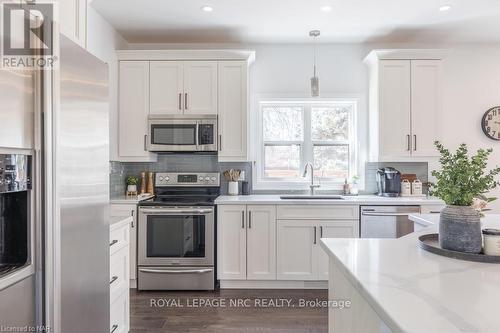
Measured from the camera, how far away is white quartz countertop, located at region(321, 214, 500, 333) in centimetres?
76

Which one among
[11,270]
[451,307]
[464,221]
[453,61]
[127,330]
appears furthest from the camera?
[453,61]

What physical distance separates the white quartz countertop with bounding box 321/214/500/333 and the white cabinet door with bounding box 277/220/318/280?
5.62 feet

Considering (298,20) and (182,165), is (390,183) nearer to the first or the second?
(298,20)

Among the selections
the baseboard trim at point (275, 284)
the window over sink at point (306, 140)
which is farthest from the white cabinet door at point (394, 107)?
the baseboard trim at point (275, 284)

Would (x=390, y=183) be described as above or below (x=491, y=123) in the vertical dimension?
below

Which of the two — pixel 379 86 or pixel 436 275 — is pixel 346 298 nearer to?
pixel 436 275

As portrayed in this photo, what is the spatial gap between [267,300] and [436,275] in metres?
2.14

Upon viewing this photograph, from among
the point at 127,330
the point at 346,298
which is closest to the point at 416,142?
the point at 346,298

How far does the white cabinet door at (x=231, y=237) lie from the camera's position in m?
3.16

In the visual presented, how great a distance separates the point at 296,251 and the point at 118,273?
173 centimetres

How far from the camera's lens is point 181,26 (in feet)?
10.9

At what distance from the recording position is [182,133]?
3.40m

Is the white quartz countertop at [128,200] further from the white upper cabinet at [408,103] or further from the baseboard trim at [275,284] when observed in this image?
the white upper cabinet at [408,103]

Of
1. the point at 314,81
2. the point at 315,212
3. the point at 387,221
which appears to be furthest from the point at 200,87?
the point at 387,221
